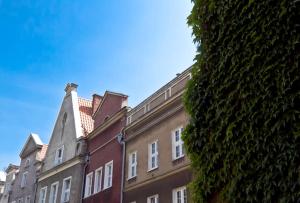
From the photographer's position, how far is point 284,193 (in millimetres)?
4797

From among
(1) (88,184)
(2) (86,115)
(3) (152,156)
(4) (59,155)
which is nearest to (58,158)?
(4) (59,155)

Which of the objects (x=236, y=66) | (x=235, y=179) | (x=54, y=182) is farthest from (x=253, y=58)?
(x=54, y=182)

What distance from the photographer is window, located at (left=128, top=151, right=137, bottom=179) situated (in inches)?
841

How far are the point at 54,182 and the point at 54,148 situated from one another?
11.4 ft

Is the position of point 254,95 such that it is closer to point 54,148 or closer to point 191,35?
point 191,35

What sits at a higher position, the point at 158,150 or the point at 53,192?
the point at 53,192

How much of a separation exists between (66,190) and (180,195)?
556 inches

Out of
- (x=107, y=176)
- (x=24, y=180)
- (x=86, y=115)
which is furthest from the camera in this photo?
(x=24, y=180)

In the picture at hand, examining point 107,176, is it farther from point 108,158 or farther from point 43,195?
point 43,195

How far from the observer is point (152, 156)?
20.1 metres

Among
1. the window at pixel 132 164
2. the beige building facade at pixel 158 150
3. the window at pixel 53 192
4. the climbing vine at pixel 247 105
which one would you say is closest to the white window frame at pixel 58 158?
the window at pixel 53 192

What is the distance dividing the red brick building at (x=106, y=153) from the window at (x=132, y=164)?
0.91 meters

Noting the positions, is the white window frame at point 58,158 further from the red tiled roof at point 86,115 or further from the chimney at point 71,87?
the chimney at point 71,87

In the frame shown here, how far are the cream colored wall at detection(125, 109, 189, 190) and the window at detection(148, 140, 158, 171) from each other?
0.80 feet
